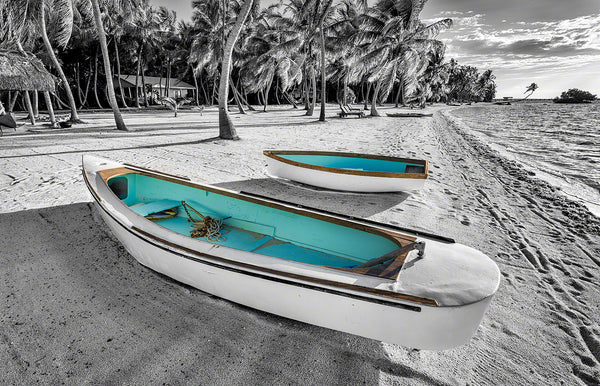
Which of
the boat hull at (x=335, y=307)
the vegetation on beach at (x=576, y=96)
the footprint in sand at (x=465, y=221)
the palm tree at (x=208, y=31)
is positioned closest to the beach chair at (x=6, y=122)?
the palm tree at (x=208, y=31)

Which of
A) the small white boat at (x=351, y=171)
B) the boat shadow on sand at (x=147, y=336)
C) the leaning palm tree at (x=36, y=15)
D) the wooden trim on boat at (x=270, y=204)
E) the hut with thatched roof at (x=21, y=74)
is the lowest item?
the boat shadow on sand at (x=147, y=336)

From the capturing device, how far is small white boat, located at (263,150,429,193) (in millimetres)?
5945

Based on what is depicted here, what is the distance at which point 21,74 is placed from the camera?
13.0m

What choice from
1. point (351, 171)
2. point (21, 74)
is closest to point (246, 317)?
point (351, 171)

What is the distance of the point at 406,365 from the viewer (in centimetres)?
239

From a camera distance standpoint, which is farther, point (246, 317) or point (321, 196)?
point (321, 196)

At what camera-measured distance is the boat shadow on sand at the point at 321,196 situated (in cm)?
556

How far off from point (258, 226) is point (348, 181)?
2861 mm

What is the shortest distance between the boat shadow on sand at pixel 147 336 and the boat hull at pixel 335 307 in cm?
24

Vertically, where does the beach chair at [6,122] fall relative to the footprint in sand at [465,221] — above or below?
above

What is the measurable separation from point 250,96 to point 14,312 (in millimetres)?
46688

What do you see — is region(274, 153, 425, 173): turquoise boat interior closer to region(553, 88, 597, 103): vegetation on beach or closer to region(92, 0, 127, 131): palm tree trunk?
region(92, 0, 127, 131): palm tree trunk

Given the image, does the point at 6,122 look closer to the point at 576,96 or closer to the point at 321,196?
the point at 321,196

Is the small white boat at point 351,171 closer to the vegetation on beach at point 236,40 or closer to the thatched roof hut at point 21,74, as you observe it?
the vegetation on beach at point 236,40
